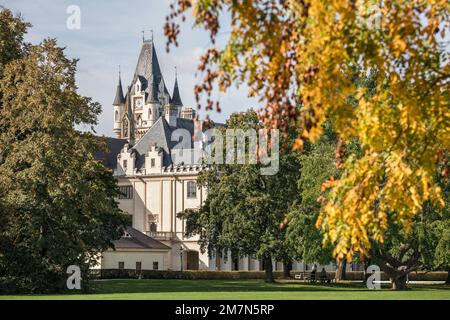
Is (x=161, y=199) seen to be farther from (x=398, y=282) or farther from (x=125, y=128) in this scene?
(x=398, y=282)

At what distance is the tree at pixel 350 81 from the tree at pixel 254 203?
53751 millimetres

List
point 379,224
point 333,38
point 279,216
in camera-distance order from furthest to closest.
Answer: point 279,216 < point 379,224 < point 333,38

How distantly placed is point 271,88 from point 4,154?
108 ft

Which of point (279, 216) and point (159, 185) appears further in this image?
point (159, 185)

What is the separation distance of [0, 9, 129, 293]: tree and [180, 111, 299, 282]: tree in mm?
24080

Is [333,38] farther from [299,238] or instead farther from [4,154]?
[299,238]

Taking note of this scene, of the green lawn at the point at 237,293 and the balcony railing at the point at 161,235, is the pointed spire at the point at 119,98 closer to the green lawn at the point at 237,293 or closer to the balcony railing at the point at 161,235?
→ the balcony railing at the point at 161,235

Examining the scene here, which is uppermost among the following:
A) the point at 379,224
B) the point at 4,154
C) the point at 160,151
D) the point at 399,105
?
the point at 160,151

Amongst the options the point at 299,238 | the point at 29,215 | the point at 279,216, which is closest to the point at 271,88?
the point at 29,215

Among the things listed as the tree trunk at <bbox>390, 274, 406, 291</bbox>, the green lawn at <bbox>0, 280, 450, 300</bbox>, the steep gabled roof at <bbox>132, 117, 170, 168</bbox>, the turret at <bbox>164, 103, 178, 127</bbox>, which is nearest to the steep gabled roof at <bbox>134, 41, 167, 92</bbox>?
the turret at <bbox>164, 103, 178, 127</bbox>

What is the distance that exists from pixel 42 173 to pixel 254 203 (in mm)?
27565

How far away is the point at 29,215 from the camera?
4272 cm

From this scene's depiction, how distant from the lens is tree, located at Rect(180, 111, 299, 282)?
225 ft

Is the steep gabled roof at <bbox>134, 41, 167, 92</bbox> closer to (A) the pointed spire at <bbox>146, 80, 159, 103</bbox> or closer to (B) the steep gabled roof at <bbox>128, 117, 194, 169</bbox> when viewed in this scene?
(A) the pointed spire at <bbox>146, 80, 159, 103</bbox>
